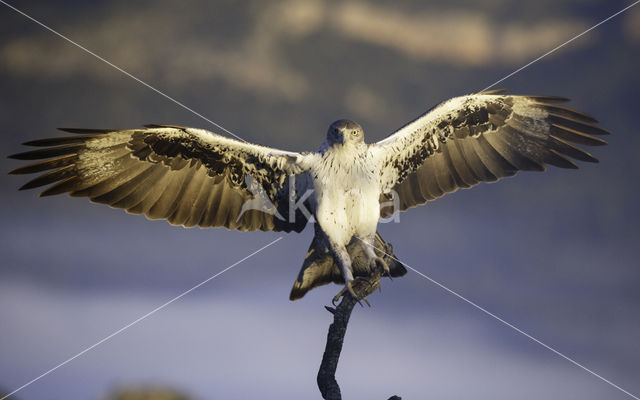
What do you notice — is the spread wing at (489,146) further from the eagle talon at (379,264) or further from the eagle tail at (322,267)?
the eagle talon at (379,264)

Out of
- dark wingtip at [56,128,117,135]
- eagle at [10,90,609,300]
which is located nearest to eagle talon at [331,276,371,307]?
eagle at [10,90,609,300]

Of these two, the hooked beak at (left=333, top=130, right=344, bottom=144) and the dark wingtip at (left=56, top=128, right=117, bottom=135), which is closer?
the hooked beak at (left=333, top=130, right=344, bottom=144)

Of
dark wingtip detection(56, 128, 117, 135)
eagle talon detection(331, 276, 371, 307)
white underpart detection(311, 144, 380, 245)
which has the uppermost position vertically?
dark wingtip detection(56, 128, 117, 135)

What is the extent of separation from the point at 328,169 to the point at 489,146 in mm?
2327

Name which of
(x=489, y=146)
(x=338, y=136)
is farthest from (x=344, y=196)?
(x=489, y=146)

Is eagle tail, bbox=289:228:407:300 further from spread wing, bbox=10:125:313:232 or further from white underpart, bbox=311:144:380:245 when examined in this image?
spread wing, bbox=10:125:313:232

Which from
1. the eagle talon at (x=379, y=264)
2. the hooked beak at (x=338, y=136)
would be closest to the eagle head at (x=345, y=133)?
the hooked beak at (x=338, y=136)

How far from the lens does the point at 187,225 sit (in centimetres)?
639

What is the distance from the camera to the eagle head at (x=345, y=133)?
555 centimetres

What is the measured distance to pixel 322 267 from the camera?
6012 mm

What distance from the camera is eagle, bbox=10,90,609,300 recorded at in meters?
5.64

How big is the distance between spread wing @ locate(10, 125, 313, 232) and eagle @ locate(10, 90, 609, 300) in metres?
0.01

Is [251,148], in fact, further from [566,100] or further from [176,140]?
[566,100]

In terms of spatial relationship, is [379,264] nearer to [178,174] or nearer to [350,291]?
[350,291]
